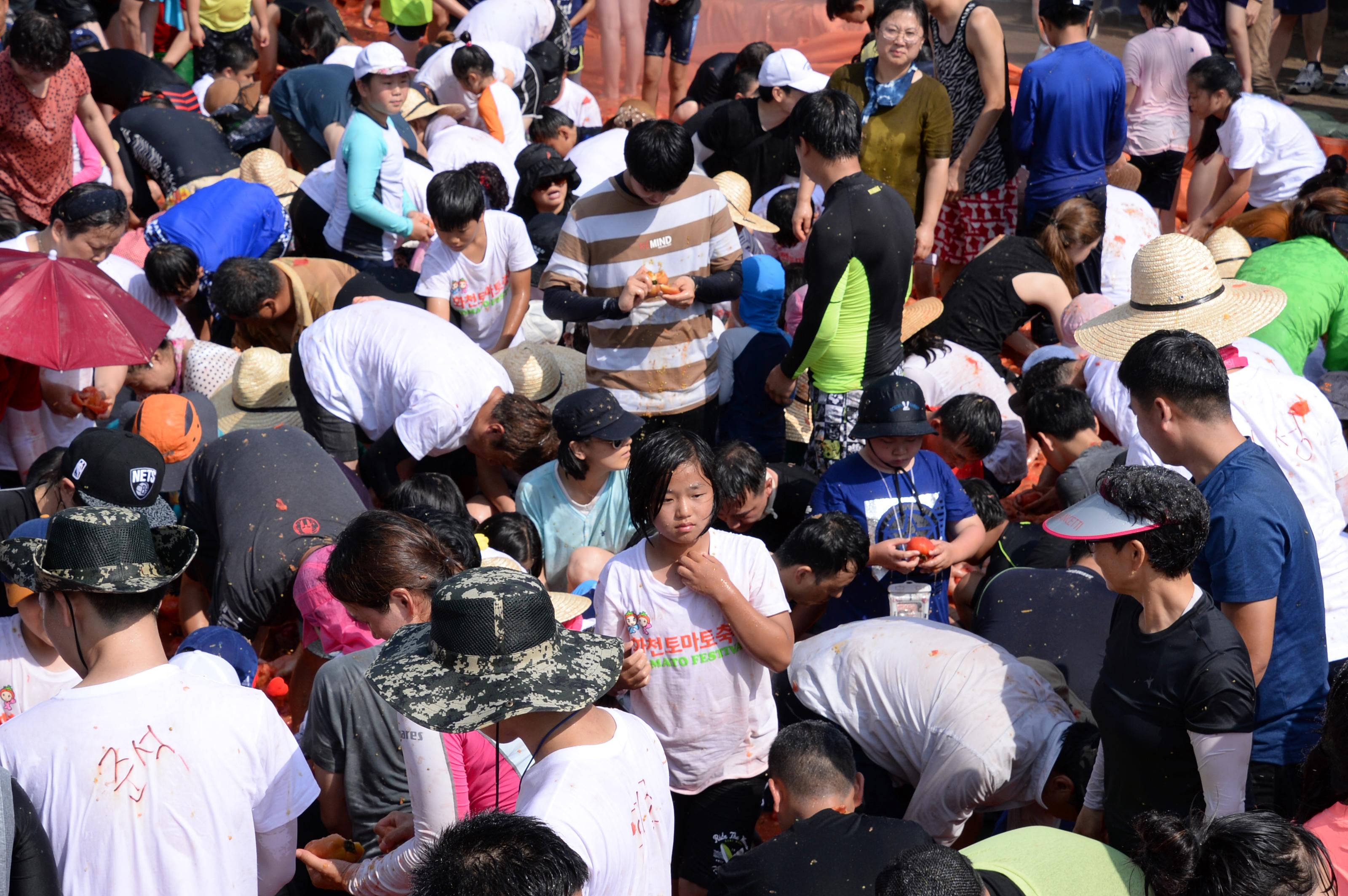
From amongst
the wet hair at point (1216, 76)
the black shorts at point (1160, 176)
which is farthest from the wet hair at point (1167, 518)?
the black shorts at point (1160, 176)

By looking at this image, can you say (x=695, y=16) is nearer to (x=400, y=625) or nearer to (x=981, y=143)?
(x=981, y=143)

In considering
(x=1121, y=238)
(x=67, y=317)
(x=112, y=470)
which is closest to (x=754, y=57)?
(x=1121, y=238)

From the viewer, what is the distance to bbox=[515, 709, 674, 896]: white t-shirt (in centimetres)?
182

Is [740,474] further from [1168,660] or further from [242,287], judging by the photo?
[242,287]

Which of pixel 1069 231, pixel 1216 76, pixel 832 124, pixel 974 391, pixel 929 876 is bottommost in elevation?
pixel 974 391

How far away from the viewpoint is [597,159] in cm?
674

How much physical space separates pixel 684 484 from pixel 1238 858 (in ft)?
4.39

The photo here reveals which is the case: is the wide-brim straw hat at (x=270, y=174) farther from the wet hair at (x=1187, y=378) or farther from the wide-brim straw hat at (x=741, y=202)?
the wet hair at (x=1187, y=378)

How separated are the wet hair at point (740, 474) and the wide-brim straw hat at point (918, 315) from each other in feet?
3.70

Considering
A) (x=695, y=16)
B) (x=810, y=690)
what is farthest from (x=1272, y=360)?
(x=695, y=16)

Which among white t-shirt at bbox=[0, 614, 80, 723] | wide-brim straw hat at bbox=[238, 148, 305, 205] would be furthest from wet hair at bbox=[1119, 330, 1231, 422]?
wide-brim straw hat at bbox=[238, 148, 305, 205]

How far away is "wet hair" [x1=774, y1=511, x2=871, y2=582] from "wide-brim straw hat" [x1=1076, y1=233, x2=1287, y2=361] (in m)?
1.00

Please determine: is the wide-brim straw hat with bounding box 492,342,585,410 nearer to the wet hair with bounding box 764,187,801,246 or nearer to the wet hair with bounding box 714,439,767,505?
the wet hair with bounding box 714,439,767,505

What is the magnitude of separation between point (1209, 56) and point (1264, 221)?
4.21 ft
